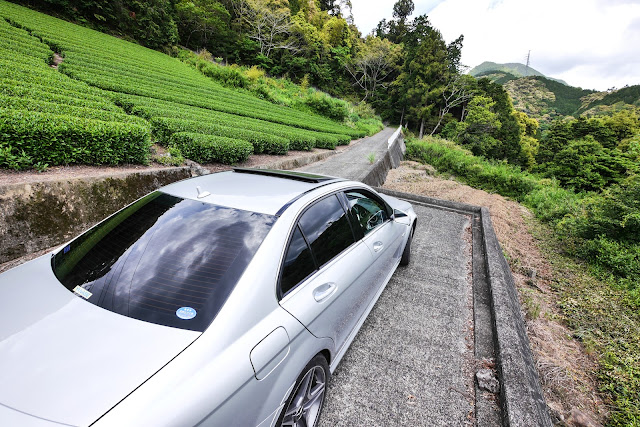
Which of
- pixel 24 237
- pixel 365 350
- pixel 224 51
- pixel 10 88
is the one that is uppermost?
pixel 224 51

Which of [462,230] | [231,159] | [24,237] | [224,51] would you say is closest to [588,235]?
[462,230]

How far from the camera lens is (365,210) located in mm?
2938

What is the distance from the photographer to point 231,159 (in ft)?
24.2

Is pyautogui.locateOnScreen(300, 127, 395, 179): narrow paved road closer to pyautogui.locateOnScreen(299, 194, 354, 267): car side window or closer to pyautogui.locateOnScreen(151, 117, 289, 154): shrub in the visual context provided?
pyautogui.locateOnScreen(151, 117, 289, 154): shrub

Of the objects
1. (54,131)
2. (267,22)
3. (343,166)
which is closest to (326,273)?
(54,131)

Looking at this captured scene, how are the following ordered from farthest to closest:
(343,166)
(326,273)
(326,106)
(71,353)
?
(326,106)
(343,166)
(326,273)
(71,353)

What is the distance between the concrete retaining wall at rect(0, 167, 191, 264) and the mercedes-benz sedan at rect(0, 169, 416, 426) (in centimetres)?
203

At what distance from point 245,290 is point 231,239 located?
1.13ft

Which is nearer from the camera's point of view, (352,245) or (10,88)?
(352,245)

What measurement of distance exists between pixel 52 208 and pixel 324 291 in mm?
3614

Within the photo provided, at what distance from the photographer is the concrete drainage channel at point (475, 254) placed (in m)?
2.17

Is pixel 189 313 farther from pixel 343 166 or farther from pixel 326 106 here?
pixel 326 106

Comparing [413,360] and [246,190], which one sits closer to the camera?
[246,190]

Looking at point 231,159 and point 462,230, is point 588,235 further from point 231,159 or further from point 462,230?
point 231,159
